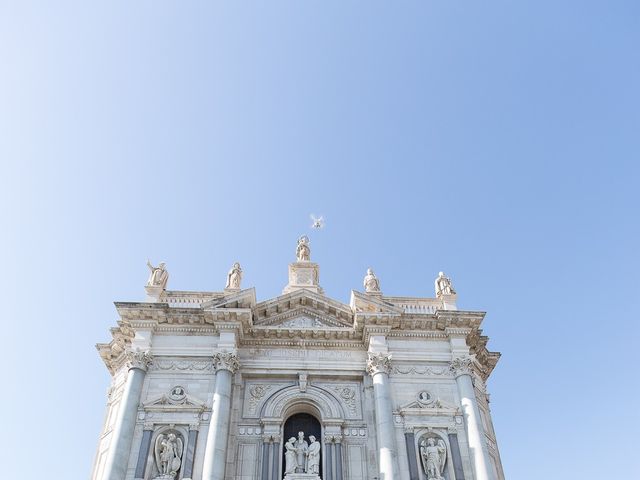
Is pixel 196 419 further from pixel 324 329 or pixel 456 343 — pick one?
pixel 456 343

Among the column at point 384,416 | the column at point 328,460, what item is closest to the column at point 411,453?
the column at point 384,416

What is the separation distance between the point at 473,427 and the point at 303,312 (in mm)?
8808

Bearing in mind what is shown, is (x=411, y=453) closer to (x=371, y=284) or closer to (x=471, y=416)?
(x=471, y=416)

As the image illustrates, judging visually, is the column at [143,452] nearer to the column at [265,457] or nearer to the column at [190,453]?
the column at [190,453]

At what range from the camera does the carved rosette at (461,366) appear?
2452 centimetres

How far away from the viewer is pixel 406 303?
27359mm

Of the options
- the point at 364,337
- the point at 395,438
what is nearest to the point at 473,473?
the point at 395,438

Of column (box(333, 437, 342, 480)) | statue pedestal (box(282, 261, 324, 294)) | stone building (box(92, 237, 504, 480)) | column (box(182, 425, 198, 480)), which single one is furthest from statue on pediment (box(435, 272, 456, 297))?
column (box(182, 425, 198, 480))

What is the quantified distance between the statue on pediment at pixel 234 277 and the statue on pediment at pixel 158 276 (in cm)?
288

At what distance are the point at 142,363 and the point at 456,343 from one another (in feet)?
43.5

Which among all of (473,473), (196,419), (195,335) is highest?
(195,335)

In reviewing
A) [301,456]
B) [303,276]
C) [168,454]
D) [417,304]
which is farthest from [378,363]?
[168,454]

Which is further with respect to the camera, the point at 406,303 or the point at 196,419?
the point at 406,303

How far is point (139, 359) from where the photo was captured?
2388 cm
